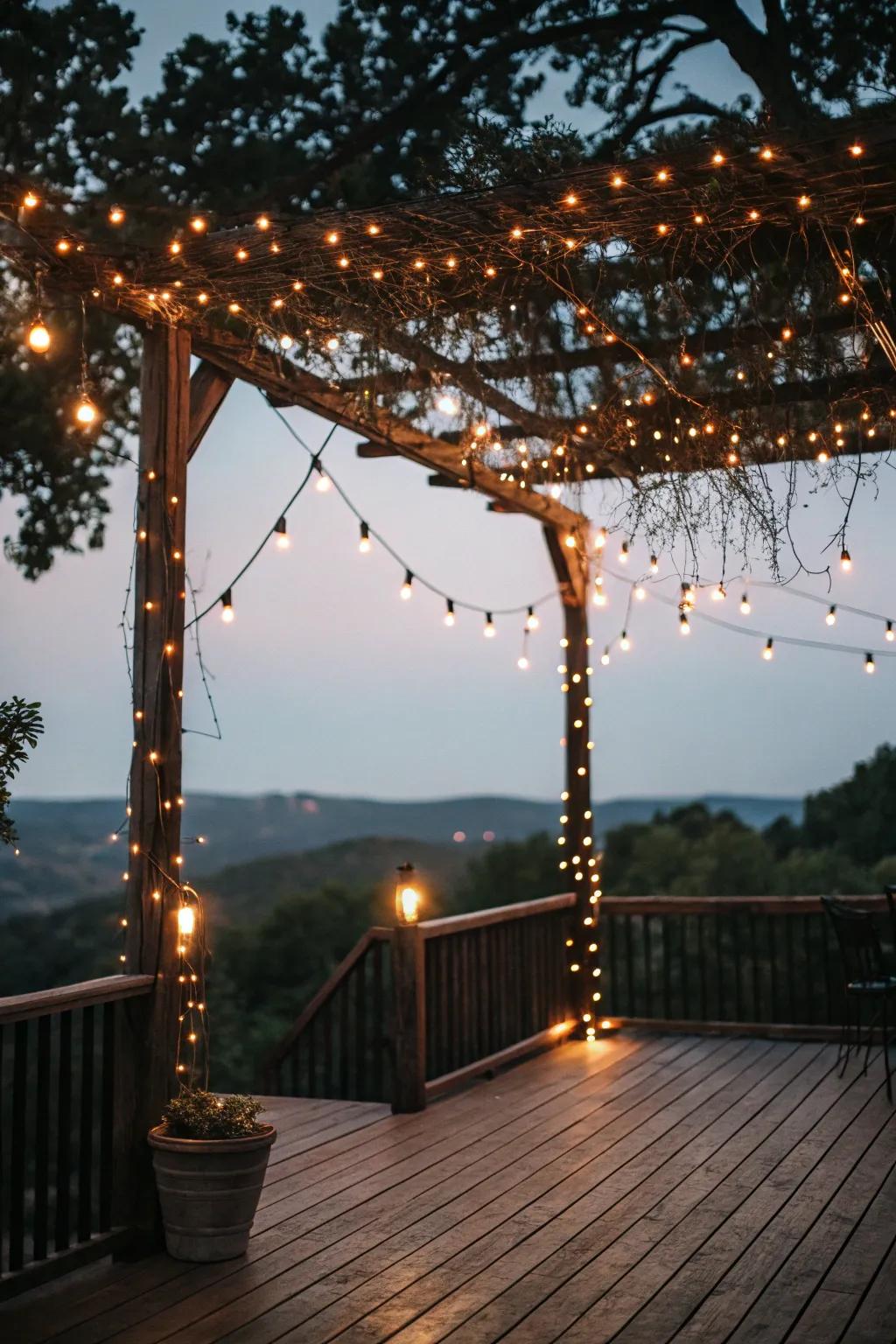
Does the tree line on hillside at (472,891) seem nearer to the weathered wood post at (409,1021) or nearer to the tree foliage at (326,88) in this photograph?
the weathered wood post at (409,1021)

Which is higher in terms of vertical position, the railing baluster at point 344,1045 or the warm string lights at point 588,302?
the warm string lights at point 588,302

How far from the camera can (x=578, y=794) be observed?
26.7ft

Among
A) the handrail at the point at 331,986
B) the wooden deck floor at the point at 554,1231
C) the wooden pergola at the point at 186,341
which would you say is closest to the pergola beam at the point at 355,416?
the wooden pergola at the point at 186,341

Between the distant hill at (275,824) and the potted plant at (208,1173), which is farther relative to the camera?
the distant hill at (275,824)

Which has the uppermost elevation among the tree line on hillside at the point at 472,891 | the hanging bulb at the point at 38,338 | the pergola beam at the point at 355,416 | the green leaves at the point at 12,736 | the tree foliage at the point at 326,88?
the tree foliage at the point at 326,88

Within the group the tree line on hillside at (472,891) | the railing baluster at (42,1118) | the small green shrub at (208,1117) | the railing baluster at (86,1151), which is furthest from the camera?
the tree line on hillside at (472,891)

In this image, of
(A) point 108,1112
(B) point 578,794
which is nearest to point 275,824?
(B) point 578,794

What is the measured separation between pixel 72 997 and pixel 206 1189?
723 millimetres

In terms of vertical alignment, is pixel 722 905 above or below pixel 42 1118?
above

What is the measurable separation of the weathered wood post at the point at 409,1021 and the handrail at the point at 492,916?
0.39 feet

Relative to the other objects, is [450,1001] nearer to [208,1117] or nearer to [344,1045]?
[344,1045]

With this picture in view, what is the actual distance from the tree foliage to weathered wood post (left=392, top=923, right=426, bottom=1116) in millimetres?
3862

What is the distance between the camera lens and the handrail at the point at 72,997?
12.6ft

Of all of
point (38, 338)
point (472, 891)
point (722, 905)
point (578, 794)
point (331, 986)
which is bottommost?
point (472, 891)
